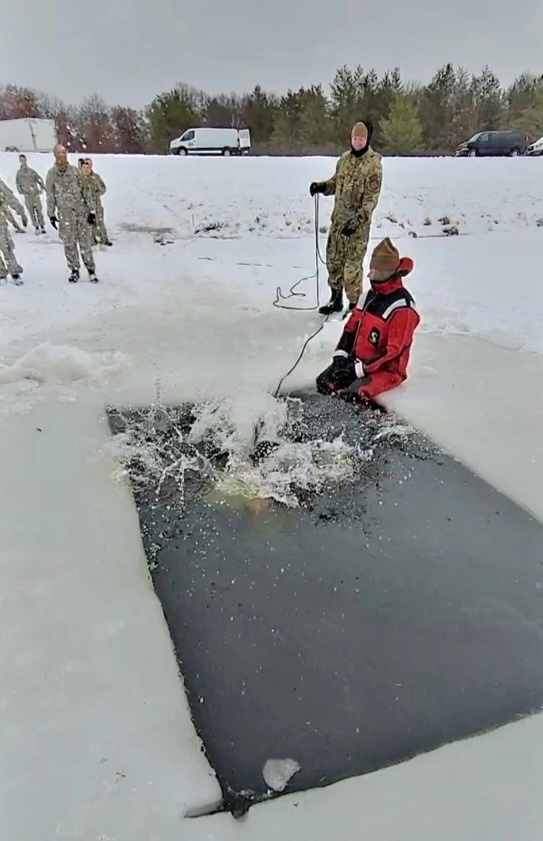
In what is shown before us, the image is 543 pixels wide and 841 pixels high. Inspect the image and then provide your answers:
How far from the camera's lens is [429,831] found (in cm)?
123

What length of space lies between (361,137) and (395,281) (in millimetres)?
1681

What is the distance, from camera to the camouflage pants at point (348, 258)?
14.4 ft

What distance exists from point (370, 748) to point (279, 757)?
228 mm

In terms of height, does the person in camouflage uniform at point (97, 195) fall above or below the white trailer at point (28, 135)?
below

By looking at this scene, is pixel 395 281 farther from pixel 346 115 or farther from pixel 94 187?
pixel 346 115

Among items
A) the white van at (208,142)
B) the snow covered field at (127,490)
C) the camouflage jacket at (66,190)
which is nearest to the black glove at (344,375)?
the snow covered field at (127,490)

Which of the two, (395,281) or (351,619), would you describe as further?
(395,281)

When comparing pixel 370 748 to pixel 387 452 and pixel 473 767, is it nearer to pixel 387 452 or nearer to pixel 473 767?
pixel 473 767

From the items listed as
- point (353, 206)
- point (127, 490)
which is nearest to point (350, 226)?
point (353, 206)

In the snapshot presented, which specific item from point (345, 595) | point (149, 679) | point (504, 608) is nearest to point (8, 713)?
point (149, 679)

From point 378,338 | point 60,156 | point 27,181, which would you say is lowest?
point 378,338

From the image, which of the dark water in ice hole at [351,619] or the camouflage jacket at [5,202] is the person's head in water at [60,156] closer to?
the camouflage jacket at [5,202]

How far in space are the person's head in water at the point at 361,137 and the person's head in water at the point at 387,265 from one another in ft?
5.12

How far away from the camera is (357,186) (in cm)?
428
